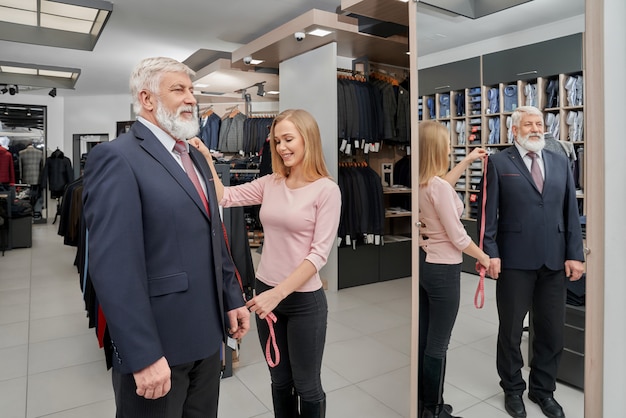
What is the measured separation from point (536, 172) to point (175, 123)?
1.39 m

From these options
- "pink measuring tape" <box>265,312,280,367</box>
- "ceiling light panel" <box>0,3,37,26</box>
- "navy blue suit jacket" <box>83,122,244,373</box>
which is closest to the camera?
"navy blue suit jacket" <box>83,122,244,373</box>

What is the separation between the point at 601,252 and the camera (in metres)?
1.61

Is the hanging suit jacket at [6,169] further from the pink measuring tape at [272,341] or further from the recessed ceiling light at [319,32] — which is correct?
the pink measuring tape at [272,341]

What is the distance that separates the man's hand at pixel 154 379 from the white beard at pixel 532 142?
155cm

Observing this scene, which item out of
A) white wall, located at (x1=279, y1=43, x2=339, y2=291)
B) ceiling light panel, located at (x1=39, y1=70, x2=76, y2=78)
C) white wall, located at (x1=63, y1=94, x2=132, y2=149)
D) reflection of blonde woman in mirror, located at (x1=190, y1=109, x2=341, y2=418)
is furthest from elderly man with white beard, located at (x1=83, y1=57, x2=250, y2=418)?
white wall, located at (x1=63, y1=94, x2=132, y2=149)

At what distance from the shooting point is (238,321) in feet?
5.12

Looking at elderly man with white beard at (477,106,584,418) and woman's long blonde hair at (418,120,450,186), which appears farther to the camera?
woman's long blonde hair at (418,120,450,186)

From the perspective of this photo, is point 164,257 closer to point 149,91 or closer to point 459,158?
point 149,91

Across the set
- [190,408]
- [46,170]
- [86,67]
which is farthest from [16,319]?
[46,170]

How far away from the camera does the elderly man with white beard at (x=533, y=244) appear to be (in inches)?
68.8

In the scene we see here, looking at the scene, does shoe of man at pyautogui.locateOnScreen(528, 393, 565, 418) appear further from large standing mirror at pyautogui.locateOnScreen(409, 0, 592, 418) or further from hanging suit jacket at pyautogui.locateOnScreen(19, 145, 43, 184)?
hanging suit jacket at pyautogui.locateOnScreen(19, 145, 43, 184)

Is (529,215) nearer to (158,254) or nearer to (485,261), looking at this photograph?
(485,261)

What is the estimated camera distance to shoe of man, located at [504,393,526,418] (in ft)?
6.59

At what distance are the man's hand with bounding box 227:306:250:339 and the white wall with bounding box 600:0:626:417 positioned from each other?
128 cm
